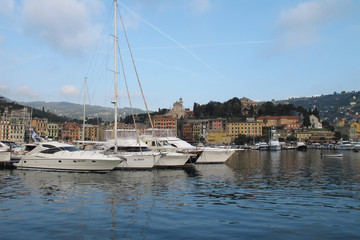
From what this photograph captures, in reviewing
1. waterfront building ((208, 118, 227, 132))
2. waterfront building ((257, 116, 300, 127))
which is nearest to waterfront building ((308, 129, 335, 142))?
waterfront building ((257, 116, 300, 127))

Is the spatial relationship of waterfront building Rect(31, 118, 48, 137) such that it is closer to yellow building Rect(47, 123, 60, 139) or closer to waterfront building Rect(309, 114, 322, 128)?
yellow building Rect(47, 123, 60, 139)

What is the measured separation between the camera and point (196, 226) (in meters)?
11.0

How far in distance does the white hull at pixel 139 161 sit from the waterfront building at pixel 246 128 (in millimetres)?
131009

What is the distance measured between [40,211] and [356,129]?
181 m

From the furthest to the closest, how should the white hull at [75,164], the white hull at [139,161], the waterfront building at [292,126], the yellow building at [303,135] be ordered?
the waterfront building at [292,126] < the yellow building at [303,135] < the white hull at [139,161] < the white hull at [75,164]

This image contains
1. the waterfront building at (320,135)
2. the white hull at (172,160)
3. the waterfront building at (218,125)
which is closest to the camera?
the white hull at (172,160)

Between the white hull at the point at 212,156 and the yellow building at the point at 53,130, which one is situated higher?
the yellow building at the point at 53,130

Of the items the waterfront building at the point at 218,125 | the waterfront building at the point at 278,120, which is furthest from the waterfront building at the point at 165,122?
the waterfront building at the point at 278,120

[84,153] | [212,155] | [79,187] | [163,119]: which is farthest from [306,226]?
[163,119]

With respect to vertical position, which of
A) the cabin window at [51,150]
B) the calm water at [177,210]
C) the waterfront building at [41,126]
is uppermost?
the waterfront building at [41,126]

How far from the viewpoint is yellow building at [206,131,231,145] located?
15375 centimetres

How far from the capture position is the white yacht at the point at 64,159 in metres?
26.2

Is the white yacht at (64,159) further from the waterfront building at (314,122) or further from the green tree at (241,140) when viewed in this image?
the waterfront building at (314,122)

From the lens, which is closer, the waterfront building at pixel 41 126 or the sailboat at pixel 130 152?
the sailboat at pixel 130 152
